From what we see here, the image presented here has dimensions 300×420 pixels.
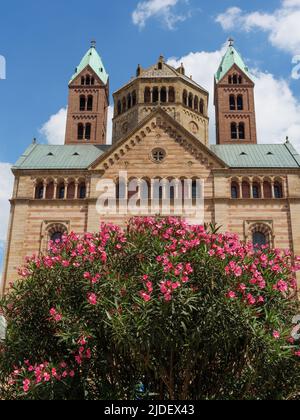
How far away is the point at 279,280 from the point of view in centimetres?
1359

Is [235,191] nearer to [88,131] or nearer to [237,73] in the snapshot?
[88,131]

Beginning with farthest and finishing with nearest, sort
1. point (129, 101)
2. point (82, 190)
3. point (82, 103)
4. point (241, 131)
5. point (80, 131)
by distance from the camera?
1. point (82, 103)
2. point (80, 131)
3. point (241, 131)
4. point (129, 101)
5. point (82, 190)

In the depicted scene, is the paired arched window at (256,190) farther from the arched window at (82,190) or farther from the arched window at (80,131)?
the arched window at (80,131)

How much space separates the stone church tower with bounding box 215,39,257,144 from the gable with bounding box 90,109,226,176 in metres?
16.9

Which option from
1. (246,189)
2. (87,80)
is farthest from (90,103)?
(246,189)

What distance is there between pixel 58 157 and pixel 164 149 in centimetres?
1122

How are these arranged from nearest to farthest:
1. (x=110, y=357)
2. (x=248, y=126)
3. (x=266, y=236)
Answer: (x=110, y=357)
(x=266, y=236)
(x=248, y=126)

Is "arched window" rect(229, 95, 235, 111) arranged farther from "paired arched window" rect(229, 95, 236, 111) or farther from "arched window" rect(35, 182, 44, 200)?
"arched window" rect(35, 182, 44, 200)

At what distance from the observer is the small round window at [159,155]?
40.9 meters

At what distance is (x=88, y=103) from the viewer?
200 ft

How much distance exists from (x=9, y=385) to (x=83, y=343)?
3.70 m

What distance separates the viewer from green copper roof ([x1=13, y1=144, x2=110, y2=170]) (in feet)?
141
